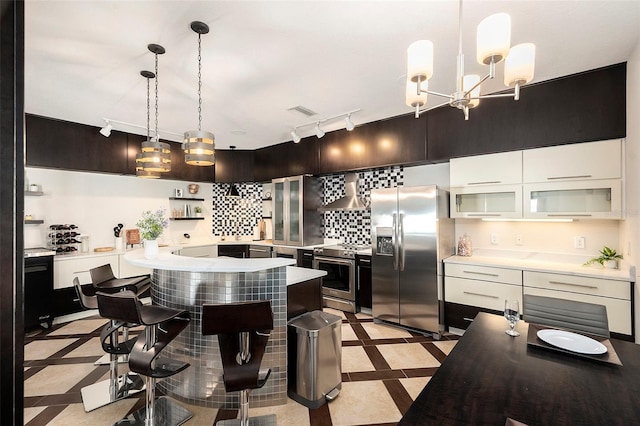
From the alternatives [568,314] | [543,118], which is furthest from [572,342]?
[543,118]

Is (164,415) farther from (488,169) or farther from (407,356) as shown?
(488,169)

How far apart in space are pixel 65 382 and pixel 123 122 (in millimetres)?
3137

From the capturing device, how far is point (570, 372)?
125 cm

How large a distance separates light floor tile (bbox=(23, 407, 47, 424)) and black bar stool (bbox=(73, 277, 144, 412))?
256mm

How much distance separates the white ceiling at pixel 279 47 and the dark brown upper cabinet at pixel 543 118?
0.16 meters

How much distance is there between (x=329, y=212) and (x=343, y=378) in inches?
118

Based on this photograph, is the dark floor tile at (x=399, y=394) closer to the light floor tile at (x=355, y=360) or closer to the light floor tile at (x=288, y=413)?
the light floor tile at (x=355, y=360)

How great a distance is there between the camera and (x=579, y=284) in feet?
8.75

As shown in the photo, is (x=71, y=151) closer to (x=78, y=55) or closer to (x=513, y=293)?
(x=78, y=55)

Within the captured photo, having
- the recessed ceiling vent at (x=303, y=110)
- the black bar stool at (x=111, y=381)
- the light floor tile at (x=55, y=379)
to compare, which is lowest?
the light floor tile at (x=55, y=379)

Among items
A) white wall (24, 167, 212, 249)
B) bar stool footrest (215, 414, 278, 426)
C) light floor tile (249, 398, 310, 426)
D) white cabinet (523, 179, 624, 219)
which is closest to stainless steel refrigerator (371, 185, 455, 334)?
white cabinet (523, 179, 624, 219)

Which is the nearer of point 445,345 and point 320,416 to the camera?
point 320,416

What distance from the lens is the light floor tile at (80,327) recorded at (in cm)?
366

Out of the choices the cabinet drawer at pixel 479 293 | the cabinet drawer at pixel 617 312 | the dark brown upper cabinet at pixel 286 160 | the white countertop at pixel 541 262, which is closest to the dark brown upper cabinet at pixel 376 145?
the dark brown upper cabinet at pixel 286 160
